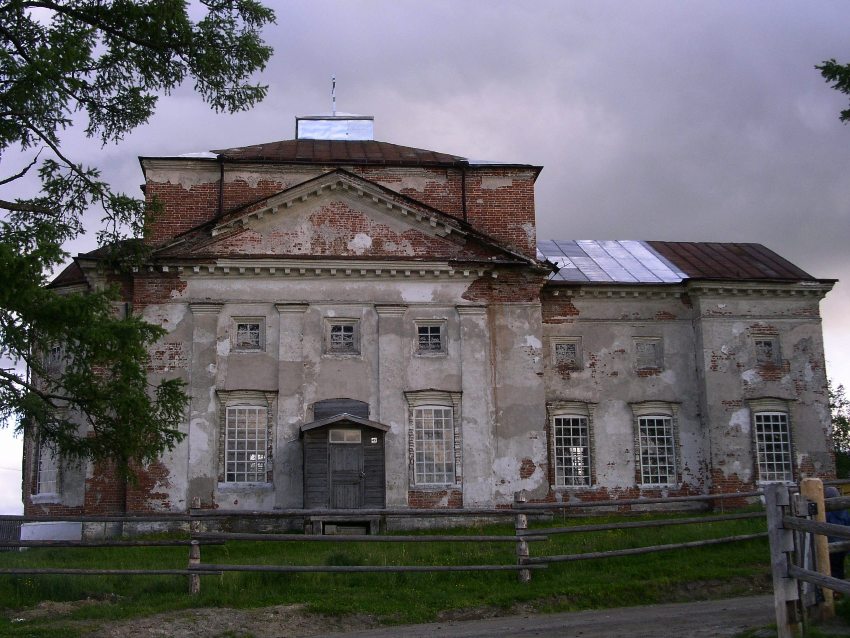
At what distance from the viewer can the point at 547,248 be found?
93.3 feet

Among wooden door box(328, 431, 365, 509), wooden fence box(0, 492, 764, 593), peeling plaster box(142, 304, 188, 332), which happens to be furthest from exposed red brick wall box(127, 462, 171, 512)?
wooden fence box(0, 492, 764, 593)

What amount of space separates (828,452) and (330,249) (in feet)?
46.4

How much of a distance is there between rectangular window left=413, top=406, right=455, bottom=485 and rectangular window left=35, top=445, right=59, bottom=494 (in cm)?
873

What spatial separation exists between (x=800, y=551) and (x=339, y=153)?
18312 millimetres

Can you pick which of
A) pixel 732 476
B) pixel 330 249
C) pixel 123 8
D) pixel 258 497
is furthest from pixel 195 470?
pixel 732 476

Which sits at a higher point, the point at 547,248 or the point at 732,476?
the point at 547,248

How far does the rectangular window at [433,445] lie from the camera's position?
22156 millimetres

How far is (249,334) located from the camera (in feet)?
73.6

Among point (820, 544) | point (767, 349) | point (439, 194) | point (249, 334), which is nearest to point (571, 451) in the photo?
point (767, 349)

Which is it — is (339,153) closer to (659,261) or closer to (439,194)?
(439,194)

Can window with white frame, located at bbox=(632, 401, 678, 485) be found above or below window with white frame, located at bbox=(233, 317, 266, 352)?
below

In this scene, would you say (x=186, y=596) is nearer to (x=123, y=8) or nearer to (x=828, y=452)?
(x=123, y=8)

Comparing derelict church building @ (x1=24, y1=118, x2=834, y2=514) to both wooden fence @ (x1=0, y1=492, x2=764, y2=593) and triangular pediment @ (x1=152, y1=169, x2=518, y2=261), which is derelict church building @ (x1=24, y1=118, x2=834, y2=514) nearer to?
triangular pediment @ (x1=152, y1=169, x2=518, y2=261)

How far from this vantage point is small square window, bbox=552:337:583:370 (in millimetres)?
24844
